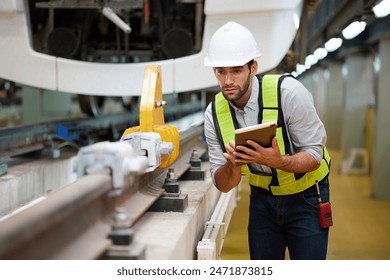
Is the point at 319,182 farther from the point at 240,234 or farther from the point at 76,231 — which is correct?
the point at 240,234

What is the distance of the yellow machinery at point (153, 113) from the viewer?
2.24m

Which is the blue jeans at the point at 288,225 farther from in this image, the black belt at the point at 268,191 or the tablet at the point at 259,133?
the tablet at the point at 259,133

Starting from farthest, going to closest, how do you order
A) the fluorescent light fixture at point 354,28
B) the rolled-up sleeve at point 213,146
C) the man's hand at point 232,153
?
the fluorescent light fixture at point 354,28 → the rolled-up sleeve at point 213,146 → the man's hand at point 232,153

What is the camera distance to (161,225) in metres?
1.89

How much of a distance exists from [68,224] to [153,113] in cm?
103

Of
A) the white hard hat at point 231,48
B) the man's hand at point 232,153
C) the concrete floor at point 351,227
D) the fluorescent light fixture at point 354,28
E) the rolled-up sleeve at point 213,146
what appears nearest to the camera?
the man's hand at point 232,153

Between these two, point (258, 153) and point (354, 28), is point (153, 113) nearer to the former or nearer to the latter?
point (258, 153)

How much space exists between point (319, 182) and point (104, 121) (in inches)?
151

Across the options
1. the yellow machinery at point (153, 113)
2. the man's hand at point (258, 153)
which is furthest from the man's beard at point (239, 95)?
the yellow machinery at point (153, 113)

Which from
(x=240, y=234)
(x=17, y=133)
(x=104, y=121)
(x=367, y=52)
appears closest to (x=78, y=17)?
(x=17, y=133)

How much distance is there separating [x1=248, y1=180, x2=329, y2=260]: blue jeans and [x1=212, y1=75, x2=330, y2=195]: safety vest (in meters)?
0.05

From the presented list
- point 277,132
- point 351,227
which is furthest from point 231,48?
point 351,227

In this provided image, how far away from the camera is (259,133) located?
1.78 meters

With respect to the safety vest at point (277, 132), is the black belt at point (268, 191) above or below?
below
